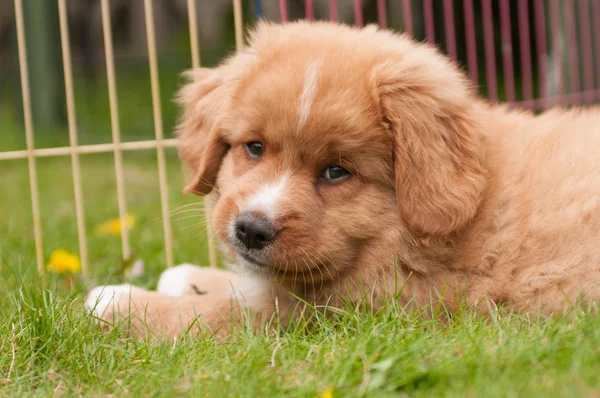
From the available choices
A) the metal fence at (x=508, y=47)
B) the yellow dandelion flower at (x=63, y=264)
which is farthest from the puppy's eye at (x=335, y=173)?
the yellow dandelion flower at (x=63, y=264)

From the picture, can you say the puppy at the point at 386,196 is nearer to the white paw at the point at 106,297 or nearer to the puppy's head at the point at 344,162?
the puppy's head at the point at 344,162

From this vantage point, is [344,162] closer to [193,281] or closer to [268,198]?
[268,198]

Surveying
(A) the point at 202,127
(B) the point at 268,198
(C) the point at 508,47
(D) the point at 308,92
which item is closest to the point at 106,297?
(A) the point at 202,127

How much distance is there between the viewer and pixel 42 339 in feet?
8.16

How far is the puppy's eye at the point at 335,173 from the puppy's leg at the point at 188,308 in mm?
498

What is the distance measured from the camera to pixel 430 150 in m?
2.76

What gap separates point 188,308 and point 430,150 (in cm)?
108

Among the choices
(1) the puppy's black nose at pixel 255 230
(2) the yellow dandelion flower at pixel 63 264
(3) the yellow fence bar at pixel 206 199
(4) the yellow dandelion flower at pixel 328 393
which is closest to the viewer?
(4) the yellow dandelion flower at pixel 328 393

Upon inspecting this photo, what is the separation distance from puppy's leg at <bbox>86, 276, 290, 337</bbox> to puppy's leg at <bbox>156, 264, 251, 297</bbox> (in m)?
0.32

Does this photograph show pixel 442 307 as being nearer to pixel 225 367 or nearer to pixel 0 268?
pixel 225 367

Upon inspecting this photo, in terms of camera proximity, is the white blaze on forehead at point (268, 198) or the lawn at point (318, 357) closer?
the lawn at point (318, 357)

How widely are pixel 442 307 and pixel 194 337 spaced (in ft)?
2.79

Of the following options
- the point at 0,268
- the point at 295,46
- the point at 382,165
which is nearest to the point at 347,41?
the point at 295,46

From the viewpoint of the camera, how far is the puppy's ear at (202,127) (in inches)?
121
